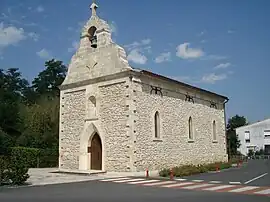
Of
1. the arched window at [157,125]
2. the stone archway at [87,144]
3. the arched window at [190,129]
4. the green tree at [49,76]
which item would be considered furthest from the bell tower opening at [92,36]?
the green tree at [49,76]

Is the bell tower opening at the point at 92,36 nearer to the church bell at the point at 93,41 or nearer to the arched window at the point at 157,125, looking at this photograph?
the church bell at the point at 93,41

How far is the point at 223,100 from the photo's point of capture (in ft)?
105

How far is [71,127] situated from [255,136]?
5068 cm

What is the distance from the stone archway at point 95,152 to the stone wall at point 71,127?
100 cm

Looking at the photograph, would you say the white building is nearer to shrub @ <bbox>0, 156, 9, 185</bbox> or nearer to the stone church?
the stone church

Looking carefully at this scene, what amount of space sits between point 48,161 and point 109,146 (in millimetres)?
10857

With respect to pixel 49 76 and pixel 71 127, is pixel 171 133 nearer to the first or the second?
pixel 71 127

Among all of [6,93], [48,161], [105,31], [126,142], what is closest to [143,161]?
[126,142]

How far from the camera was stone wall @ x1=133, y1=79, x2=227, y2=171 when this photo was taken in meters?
19.9

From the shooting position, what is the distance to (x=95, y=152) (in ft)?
71.3

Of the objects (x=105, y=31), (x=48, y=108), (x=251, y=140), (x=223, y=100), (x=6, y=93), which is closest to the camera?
(x=105, y=31)

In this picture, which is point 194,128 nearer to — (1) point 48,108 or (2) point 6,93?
(1) point 48,108

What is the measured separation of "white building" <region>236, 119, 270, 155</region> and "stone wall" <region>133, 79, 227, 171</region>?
37.3 metres

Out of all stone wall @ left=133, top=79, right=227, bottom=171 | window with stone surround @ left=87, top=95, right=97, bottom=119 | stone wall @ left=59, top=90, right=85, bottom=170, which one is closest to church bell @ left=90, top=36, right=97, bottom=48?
stone wall @ left=59, top=90, right=85, bottom=170
